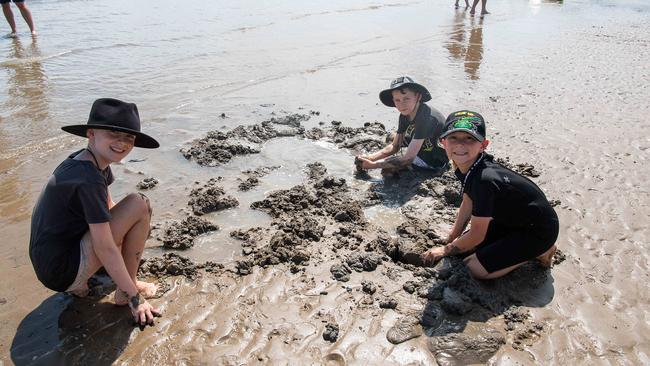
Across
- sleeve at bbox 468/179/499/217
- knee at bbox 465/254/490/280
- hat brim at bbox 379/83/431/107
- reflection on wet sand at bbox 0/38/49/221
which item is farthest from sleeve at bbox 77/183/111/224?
hat brim at bbox 379/83/431/107

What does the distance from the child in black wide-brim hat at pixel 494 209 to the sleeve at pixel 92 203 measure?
2399 mm

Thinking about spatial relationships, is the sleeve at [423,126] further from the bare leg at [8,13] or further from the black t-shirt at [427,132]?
the bare leg at [8,13]

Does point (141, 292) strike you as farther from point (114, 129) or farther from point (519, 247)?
point (519, 247)

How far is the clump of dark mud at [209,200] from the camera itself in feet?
15.1

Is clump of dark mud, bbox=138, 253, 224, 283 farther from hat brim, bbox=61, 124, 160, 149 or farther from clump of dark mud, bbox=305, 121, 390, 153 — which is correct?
clump of dark mud, bbox=305, 121, 390, 153

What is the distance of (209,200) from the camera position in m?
4.64

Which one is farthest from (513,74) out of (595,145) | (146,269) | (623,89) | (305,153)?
(146,269)

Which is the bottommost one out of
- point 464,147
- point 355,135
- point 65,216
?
point 355,135

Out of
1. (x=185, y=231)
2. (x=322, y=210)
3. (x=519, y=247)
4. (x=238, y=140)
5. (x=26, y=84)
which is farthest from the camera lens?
(x=26, y=84)

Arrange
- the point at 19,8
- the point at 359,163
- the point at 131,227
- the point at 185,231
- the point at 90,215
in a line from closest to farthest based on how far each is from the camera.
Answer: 1. the point at 90,215
2. the point at 131,227
3. the point at 185,231
4. the point at 359,163
5. the point at 19,8

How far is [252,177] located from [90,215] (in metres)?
2.59

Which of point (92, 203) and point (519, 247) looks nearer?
point (92, 203)

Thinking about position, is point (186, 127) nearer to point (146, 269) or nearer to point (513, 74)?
point (146, 269)

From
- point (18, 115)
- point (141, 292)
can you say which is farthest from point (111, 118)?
point (18, 115)
